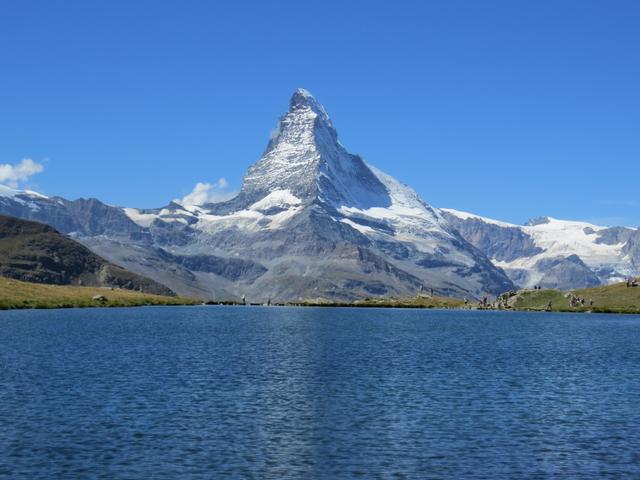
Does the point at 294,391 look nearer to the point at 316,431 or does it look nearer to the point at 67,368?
the point at 316,431

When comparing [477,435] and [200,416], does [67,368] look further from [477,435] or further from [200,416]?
[477,435]

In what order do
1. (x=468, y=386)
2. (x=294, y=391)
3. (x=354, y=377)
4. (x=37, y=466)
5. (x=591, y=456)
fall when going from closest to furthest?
(x=37, y=466), (x=591, y=456), (x=294, y=391), (x=468, y=386), (x=354, y=377)

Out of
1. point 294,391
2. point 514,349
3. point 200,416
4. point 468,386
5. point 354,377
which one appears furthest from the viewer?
point 514,349

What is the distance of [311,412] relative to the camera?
6394cm

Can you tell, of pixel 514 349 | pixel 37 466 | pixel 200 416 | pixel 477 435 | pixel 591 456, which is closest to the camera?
pixel 37 466

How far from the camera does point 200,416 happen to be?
200 feet

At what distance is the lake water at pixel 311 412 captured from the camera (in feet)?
153

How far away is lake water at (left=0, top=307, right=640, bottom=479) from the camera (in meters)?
46.7

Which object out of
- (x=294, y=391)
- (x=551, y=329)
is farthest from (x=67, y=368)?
(x=551, y=329)

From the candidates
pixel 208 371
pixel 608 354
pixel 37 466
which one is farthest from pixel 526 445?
pixel 608 354

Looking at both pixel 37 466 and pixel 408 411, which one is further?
pixel 408 411

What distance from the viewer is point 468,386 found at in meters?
80.2

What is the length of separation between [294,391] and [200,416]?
15743 millimetres

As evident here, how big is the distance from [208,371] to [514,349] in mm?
57225
